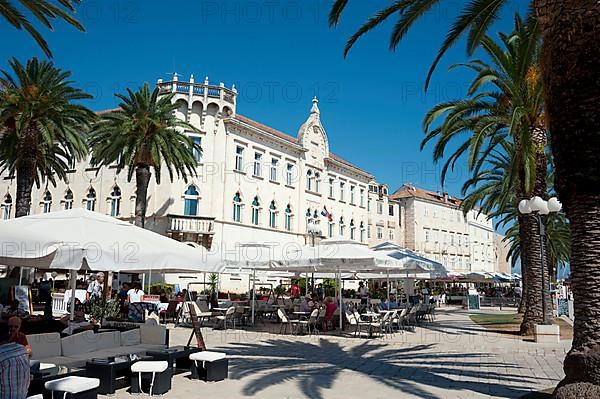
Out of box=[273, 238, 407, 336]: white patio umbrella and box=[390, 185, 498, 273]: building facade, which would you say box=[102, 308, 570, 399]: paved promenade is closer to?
box=[273, 238, 407, 336]: white patio umbrella

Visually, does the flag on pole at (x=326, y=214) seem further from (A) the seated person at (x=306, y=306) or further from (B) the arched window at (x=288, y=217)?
(A) the seated person at (x=306, y=306)

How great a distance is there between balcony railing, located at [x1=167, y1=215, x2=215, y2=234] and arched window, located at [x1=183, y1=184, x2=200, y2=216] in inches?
48.6

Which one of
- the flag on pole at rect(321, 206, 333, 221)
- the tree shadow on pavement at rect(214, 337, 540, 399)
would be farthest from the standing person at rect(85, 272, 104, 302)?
the flag on pole at rect(321, 206, 333, 221)

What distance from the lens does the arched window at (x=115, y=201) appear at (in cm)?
3753

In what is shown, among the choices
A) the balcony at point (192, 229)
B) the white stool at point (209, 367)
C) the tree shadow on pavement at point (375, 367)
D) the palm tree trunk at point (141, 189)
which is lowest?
the tree shadow on pavement at point (375, 367)

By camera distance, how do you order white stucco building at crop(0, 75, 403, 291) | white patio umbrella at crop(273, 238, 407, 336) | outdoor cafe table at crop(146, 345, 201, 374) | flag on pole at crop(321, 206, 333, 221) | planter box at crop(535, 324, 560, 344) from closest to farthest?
1. outdoor cafe table at crop(146, 345, 201, 374)
2. planter box at crop(535, 324, 560, 344)
3. white patio umbrella at crop(273, 238, 407, 336)
4. white stucco building at crop(0, 75, 403, 291)
5. flag on pole at crop(321, 206, 333, 221)

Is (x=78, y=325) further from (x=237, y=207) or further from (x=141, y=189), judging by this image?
(x=237, y=207)

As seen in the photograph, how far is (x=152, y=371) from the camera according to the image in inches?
315

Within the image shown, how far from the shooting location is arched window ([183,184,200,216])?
35.6m

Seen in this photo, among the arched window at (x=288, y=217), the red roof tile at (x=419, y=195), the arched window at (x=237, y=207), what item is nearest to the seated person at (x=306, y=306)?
the arched window at (x=237, y=207)

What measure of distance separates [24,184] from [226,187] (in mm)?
15596

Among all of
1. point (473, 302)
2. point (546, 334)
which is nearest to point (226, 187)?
point (473, 302)

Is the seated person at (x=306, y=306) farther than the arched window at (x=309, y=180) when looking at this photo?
No

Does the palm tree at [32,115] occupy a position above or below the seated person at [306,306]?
above
